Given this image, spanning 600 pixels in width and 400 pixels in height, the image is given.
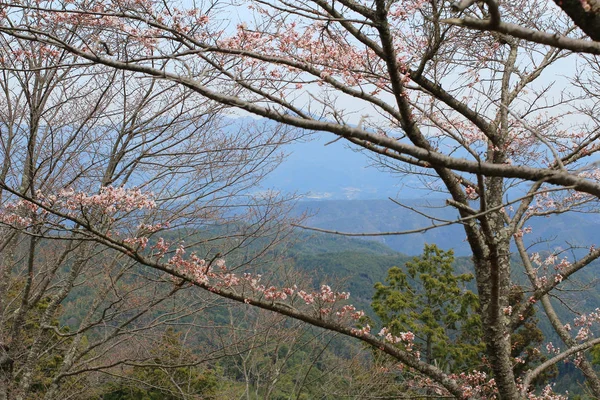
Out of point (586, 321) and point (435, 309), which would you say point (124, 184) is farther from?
point (435, 309)

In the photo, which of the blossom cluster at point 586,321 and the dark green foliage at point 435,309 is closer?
the blossom cluster at point 586,321

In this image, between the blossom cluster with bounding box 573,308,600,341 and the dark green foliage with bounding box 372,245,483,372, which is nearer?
the blossom cluster with bounding box 573,308,600,341

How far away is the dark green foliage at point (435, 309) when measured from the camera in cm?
1514

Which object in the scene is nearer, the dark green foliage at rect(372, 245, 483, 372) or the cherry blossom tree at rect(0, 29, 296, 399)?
the cherry blossom tree at rect(0, 29, 296, 399)

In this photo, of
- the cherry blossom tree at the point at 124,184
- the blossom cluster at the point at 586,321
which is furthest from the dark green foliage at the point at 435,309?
the cherry blossom tree at the point at 124,184

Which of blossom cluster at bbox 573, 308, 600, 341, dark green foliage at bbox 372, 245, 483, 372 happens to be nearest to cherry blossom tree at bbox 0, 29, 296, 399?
blossom cluster at bbox 573, 308, 600, 341

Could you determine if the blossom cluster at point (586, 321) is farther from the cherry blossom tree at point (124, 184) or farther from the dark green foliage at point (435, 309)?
the dark green foliage at point (435, 309)

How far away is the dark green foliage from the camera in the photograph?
15.1 metres

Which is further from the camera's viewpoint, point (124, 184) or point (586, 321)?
point (586, 321)

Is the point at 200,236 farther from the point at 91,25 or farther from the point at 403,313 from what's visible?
the point at 403,313

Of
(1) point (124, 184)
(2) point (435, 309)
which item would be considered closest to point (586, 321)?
(1) point (124, 184)

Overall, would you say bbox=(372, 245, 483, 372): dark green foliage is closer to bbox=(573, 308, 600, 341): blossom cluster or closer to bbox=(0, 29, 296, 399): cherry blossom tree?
bbox=(573, 308, 600, 341): blossom cluster

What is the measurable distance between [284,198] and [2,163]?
3389 millimetres

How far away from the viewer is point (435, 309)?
1698 cm
